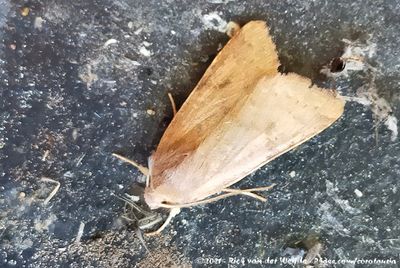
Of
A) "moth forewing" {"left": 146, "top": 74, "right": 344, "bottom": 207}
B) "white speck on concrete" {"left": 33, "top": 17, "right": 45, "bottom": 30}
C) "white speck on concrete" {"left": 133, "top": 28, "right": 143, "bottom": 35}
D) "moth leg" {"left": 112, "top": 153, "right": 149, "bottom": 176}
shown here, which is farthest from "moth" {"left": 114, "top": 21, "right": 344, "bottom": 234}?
"white speck on concrete" {"left": 33, "top": 17, "right": 45, "bottom": 30}

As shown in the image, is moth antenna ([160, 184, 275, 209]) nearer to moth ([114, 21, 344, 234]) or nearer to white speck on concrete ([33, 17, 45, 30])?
moth ([114, 21, 344, 234])

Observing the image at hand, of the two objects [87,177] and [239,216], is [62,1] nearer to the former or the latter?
[87,177]

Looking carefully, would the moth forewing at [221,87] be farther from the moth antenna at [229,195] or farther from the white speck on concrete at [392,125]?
the white speck on concrete at [392,125]

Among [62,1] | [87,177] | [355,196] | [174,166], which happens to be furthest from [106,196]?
[355,196]

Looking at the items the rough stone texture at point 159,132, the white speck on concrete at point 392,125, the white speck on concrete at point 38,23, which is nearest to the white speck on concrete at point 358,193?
the rough stone texture at point 159,132

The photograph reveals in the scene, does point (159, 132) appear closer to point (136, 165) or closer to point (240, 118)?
point (136, 165)
